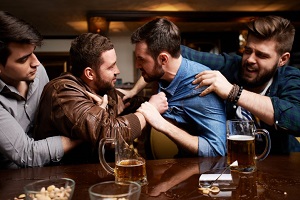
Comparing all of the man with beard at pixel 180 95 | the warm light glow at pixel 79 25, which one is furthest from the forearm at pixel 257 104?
the warm light glow at pixel 79 25

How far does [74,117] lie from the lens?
1443mm

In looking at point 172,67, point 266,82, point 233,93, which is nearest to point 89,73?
point 172,67

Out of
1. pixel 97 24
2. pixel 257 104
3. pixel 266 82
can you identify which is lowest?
pixel 257 104

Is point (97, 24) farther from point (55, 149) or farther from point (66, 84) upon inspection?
point (55, 149)

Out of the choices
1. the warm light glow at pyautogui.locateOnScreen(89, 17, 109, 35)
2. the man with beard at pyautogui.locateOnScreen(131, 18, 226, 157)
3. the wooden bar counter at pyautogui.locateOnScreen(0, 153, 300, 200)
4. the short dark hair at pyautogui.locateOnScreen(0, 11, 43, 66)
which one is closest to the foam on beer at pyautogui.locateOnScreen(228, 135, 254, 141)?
the wooden bar counter at pyautogui.locateOnScreen(0, 153, 300, 200)

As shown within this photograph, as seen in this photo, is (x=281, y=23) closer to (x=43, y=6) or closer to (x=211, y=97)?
(x=211, y=97)

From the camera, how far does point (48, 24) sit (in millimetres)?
7301

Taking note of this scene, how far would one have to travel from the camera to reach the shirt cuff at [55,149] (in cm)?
142

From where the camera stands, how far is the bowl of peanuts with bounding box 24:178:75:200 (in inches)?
32.4

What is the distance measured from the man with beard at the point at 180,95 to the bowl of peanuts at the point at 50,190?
69 centimetres

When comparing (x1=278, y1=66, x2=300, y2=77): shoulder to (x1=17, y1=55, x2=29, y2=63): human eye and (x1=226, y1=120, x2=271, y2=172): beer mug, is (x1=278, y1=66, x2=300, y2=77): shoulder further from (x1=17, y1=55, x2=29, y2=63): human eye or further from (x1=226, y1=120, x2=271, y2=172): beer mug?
(x1=17, y1=55, x2=29, y2=63): human eye

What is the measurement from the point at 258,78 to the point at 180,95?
0.50m

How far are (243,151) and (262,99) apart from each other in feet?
1.61

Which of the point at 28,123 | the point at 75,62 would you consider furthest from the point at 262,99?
the point at 28,123
